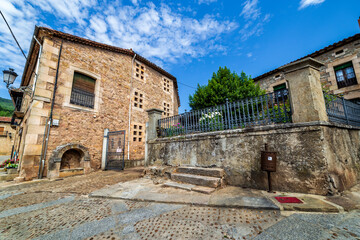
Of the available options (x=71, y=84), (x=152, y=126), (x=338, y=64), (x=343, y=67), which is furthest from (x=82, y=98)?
(x=343, y=67)

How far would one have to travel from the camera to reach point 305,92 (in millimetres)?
3361

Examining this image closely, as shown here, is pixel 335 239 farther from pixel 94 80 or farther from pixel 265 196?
pixel 94 80

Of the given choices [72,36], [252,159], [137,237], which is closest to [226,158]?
[252,159]

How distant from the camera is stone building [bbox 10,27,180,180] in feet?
21.5

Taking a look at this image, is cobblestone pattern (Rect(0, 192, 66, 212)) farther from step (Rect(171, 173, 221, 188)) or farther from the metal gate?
the metal gate

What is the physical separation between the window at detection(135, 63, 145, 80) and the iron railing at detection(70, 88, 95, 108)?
13.3ft

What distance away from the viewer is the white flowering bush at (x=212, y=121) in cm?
473

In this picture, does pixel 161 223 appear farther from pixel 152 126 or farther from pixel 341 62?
pixel 341 62

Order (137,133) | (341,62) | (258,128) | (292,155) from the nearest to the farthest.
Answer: (292,155)
(258,128)
(341,62)
(137,133)

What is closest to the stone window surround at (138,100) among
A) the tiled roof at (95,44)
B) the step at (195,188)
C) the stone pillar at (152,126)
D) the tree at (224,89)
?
the tiled roof at (95,44)

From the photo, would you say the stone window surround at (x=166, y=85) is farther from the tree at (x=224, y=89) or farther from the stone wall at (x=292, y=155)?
the stone wall at (x=292, y=155)

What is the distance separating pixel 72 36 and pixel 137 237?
33.8 feet

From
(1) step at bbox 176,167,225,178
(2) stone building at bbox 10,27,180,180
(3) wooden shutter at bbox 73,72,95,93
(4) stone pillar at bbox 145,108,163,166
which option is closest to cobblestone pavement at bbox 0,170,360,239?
(1) step at bbox 176,167,225,178

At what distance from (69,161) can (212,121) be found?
7599mm
